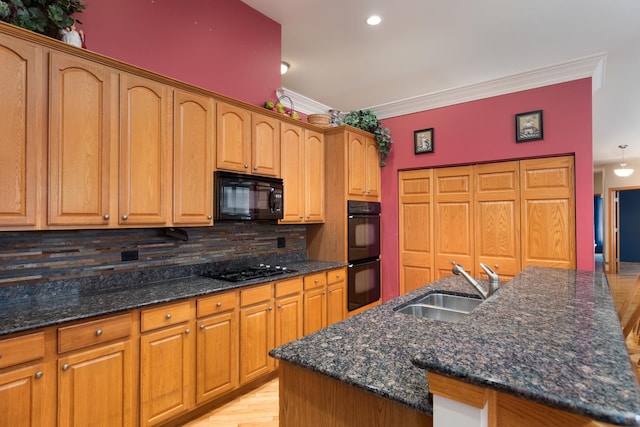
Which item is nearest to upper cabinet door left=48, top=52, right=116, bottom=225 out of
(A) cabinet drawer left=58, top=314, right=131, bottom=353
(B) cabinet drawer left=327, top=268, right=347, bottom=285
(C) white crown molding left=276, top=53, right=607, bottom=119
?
(A) cabinet drawer left=58, top=314, right=131, bottom=353

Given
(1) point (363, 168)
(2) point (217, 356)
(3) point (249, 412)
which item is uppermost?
(1) point (363, 168)

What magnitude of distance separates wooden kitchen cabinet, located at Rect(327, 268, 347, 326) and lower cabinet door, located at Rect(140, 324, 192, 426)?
1543 mm

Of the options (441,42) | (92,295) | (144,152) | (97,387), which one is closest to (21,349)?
(97,387)

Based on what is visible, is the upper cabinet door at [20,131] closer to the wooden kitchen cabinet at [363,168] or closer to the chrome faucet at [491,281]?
the chrome faucet at [491,281]

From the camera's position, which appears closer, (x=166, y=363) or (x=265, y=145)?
(x=166, y=363)

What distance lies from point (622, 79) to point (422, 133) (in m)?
2.24

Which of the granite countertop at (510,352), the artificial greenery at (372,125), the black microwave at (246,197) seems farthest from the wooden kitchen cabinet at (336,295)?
the granite countertop at (510,352)

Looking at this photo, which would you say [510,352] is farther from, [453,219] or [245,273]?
[453,219]

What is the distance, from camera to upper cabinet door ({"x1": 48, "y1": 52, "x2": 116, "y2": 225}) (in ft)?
5.90

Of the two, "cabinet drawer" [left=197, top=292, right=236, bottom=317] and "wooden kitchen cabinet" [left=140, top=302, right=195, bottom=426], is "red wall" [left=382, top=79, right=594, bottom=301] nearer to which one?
"cabinet drawer" [left=197, top=292, right=236, bottom=317]

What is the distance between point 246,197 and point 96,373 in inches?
59.7

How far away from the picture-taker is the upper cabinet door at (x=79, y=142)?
1.80m

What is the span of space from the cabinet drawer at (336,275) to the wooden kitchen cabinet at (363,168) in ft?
2.77

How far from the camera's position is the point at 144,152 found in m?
2.17
